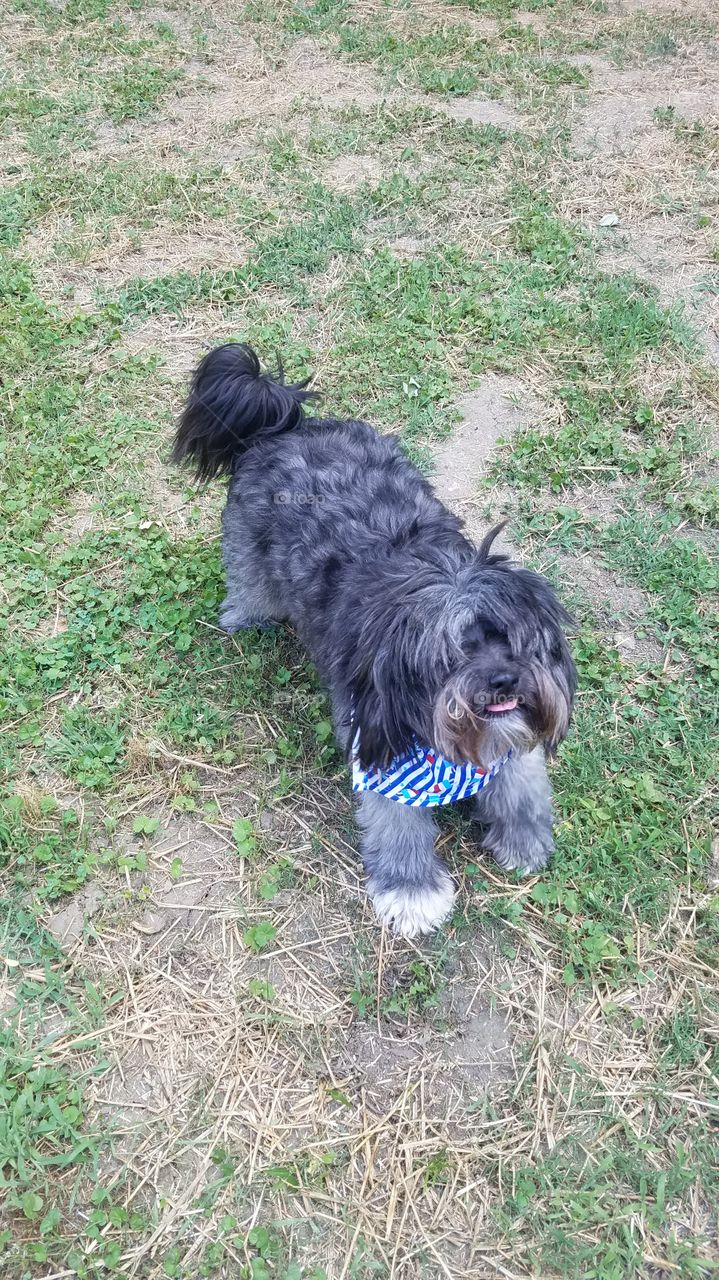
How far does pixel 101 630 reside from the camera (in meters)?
4.61

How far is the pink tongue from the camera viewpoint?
2721mm

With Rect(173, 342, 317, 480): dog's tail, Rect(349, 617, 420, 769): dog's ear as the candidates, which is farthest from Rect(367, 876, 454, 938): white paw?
Rect(173, 342, 317, 480): dog's tail

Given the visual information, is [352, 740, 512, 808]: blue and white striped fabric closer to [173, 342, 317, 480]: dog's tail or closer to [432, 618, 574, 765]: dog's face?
[432, 618, 574, 765]: dog's face

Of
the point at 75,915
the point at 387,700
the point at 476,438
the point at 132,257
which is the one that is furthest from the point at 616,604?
the point at 132,257

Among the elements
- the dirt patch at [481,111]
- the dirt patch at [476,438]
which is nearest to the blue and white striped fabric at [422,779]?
the dirt patch at [476,438]

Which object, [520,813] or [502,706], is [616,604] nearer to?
[520,813]

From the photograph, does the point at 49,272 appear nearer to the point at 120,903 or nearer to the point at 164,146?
the point at 164,146

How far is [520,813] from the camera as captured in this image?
11.3 ft

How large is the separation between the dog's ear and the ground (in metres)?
0.99

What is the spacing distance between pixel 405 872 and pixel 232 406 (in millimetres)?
2099

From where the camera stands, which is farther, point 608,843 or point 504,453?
point 504,453

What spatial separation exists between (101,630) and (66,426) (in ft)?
5.40

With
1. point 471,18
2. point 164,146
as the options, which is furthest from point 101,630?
point 471,18

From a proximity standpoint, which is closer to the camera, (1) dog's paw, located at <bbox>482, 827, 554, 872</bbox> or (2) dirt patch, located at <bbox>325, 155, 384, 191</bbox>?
(1) dog's paw, located at <bbox>482, 827, 554, 872</bbox>
